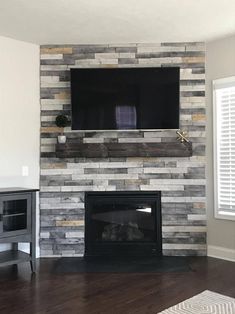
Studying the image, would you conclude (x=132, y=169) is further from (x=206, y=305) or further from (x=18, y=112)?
(x=206, y=305)

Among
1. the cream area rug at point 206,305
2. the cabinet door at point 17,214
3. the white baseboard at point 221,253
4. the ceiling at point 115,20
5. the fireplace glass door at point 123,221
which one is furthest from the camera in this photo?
the fireplace glass door at point 123,221

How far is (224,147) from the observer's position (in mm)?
3850

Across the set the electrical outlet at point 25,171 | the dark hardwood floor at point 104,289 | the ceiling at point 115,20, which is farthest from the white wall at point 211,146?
the electrical outlet at point 25,171

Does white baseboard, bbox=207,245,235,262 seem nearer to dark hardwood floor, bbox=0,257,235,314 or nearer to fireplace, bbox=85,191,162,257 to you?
dark hardwood floor, bbox=0,257,235,314

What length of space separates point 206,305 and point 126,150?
1.86 m

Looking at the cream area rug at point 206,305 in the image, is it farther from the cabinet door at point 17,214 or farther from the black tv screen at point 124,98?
the black tv screen at point 124,98

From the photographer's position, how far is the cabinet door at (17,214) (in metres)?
3.38

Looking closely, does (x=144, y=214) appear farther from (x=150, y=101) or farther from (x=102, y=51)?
(x=102, y=51)

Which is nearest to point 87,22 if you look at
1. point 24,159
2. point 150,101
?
point 150,101

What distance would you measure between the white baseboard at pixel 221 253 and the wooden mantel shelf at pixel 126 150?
1.16 m

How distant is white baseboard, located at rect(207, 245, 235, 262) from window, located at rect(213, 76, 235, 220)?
1.24 ft

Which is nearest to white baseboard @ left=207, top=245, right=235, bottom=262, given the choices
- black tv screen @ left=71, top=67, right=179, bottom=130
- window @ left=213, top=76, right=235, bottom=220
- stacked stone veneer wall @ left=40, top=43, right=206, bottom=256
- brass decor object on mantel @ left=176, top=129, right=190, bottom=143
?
stacked stone veneer wall @ left=40, top=43, right=206, bottom=256

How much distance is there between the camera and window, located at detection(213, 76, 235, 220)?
3779mm

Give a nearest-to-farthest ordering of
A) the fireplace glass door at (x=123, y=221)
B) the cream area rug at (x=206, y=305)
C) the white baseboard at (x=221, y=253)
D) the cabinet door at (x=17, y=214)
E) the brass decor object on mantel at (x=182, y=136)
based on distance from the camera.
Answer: the cream area rug at (x=206, y=305), the cabinet door at (x=17, y=214), the white baseboard at (x=221, y=253), the brass decor object on mantel at (x=182, y=136), the fireplace glass door at (x=123, y=221)
